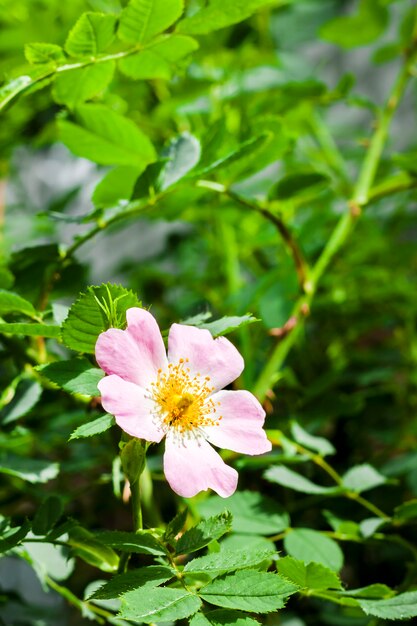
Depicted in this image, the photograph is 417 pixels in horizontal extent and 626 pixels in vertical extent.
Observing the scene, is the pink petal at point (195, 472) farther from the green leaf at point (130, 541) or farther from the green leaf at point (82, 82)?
the green leaf at point (82, 82)

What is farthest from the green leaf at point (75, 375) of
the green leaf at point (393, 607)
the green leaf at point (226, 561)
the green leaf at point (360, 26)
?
the green leaf at point (360, 26)

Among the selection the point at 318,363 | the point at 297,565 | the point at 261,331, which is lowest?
the point at 318,363

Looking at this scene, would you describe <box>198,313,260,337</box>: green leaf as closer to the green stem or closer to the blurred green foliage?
the blurred green foliage

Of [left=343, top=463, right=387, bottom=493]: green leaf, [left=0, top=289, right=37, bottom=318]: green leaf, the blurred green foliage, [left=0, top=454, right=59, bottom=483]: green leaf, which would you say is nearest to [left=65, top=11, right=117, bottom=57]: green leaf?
the blurred green foliage

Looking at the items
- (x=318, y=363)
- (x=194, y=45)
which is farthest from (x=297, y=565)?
(x=318, y=363)

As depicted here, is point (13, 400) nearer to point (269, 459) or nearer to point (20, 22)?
point (269, 459)

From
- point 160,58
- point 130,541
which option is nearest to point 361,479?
point 130,541

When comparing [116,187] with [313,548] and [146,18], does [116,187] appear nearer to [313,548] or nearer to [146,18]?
[146,18]
